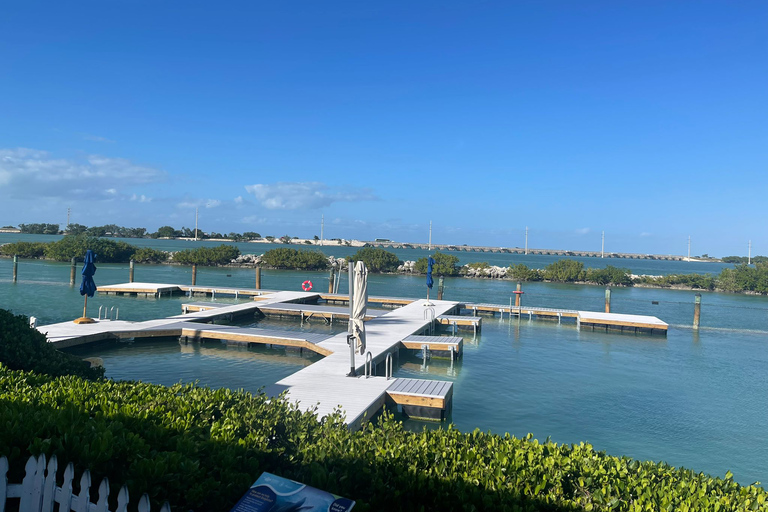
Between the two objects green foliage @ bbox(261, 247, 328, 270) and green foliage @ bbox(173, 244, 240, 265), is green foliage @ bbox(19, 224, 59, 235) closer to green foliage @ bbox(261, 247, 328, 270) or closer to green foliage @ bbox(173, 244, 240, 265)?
green foliage @ bbox(173, 244, 240, 265)

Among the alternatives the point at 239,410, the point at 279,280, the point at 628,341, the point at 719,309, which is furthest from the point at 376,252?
the point at 239,410

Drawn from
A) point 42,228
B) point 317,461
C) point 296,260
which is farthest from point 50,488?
point 42,228

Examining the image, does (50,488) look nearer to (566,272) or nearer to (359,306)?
(359,306)

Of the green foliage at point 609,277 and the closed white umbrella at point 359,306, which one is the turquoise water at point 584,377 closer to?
the closed white umbrella at point 359,306

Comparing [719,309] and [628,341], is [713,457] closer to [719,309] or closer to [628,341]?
[628,341]

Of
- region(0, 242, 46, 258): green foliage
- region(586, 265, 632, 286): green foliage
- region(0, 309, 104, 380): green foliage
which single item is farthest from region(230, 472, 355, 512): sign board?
region(0, 242, 46, 258): green foliage

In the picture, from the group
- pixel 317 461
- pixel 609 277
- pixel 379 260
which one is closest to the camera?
pixel 317 461

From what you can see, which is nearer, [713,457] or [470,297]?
[713,457]
